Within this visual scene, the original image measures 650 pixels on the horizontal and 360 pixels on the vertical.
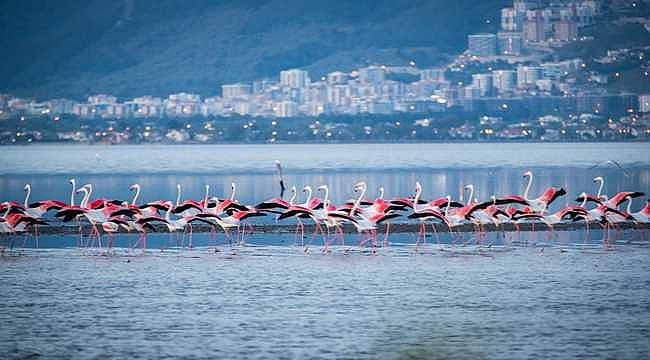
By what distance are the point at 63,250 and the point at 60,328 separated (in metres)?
9.38

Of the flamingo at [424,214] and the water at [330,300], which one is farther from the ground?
the flamingo at [424,214]

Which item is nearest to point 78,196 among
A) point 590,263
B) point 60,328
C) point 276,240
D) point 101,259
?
point 276,240

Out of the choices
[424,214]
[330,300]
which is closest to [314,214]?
[424,214]

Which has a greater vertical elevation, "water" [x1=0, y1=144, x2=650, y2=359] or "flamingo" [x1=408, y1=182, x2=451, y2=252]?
"flamingo" [x1=408, y1=182, x2=451, y2=252]

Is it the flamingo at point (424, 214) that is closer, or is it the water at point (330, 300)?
Answer: the water at point (330, 300)

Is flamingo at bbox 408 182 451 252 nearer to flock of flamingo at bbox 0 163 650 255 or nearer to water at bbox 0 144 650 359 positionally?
flock of flamingo at bbox 0 163 650 255

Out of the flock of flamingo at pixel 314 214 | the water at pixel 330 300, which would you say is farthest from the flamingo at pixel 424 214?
the water at pixel 330 300

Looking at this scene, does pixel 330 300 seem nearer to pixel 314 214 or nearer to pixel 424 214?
pixel 314 214

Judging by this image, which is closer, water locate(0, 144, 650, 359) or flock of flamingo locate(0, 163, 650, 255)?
water locate(0, 144, 650, 359)

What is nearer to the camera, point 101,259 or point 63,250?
point 101,259

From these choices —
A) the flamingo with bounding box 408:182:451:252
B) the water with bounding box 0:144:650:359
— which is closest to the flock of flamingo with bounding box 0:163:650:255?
the flamingo with bounding box 408:182:451:252

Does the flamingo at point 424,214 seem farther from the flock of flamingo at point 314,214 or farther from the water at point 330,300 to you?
the water at point 330,300

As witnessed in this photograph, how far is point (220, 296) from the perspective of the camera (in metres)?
20.9

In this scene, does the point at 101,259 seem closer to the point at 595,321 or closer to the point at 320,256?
the point at 320,256
